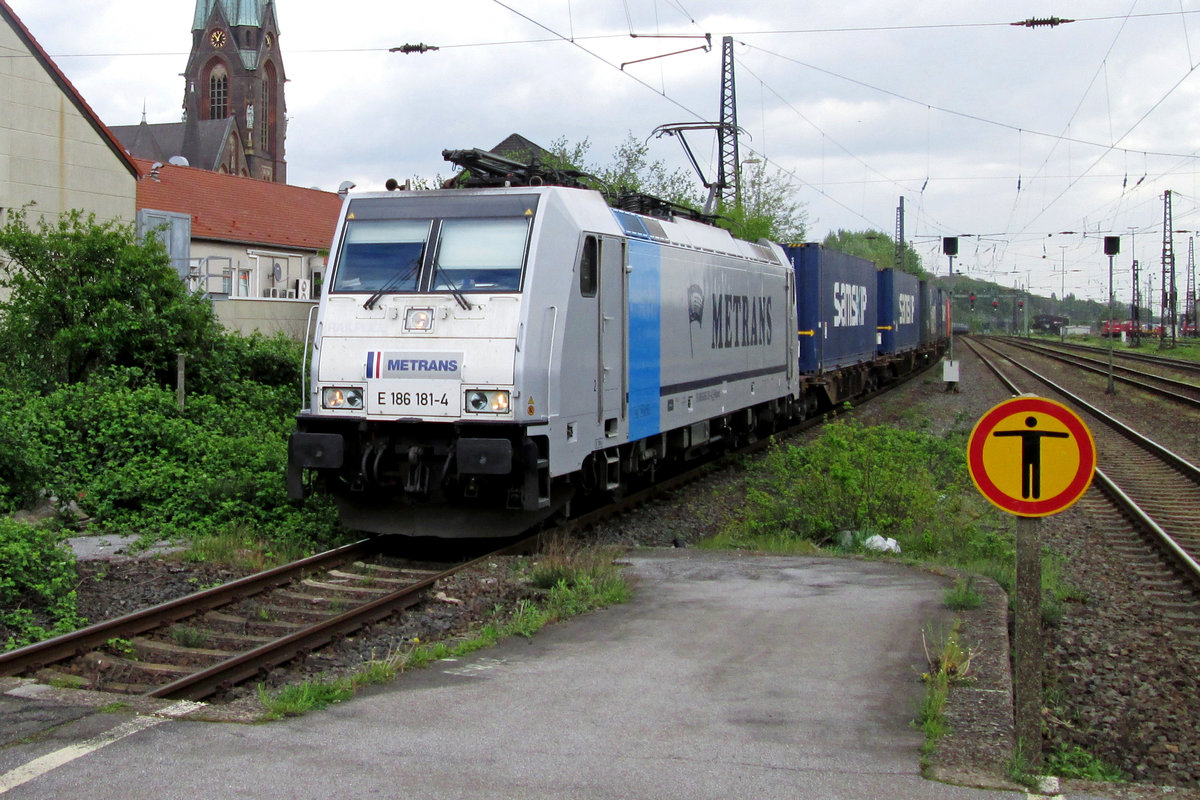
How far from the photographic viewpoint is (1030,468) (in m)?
4.86

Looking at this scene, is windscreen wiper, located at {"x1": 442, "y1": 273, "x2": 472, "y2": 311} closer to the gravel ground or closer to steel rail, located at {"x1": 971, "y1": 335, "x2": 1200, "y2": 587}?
the gravel ground

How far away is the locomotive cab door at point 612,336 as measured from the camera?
10.9 metres

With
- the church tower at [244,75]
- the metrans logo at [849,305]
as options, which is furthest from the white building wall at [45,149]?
the church tower at [244,75]

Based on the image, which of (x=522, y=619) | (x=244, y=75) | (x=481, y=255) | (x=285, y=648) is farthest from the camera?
(x=244, y=75)

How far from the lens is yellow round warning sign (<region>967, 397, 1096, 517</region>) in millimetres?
4789

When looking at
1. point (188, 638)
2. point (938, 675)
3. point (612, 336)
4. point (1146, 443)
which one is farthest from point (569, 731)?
point (1146, 443)

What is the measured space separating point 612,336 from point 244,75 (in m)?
82.3

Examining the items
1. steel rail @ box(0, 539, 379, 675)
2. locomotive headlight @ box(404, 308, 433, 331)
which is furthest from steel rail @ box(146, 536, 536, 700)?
locomotive headlight @ box(404, 308, 433, 331)

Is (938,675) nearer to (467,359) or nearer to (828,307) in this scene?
(467,359)

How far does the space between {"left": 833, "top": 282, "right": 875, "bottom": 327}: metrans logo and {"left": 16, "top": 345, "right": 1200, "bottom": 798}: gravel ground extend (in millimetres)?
11842

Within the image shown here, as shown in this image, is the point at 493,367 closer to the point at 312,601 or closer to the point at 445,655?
the point at 312,601

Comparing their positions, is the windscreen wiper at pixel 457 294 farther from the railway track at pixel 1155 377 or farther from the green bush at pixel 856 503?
the railway track at pixel 1155 377

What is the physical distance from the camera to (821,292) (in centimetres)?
2256

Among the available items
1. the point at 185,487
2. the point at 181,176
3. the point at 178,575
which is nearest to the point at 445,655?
the point at 178,575
